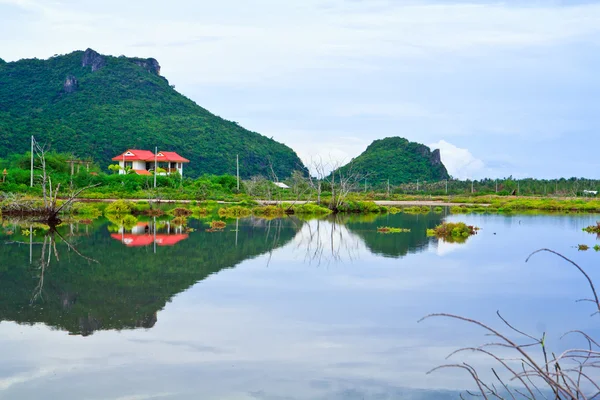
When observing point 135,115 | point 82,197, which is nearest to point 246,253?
point 82,197

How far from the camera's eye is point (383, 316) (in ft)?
30.8

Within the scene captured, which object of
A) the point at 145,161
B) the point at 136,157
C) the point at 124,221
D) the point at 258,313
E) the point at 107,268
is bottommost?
the point at 258,313

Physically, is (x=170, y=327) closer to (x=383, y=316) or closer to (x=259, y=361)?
(x=259, y=361)

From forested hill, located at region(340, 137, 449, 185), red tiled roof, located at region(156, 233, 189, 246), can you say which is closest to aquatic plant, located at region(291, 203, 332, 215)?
red tiled roof, located at region(156, 233, 189, 246)

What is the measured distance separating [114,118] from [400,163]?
40.1m

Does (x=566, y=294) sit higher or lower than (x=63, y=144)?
lower

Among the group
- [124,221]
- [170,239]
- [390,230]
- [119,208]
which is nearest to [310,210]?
[119,208]

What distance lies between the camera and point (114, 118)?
243 feet

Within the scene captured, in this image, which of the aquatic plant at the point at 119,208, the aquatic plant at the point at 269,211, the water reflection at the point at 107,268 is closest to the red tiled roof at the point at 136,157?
the aquatic plant at the point at 269,211

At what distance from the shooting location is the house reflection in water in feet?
57.6

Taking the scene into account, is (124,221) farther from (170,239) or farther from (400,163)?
(400,163)

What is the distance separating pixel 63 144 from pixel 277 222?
44638mm

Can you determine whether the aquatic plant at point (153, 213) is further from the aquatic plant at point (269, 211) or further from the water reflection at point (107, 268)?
the water reflection at point (107, 268)

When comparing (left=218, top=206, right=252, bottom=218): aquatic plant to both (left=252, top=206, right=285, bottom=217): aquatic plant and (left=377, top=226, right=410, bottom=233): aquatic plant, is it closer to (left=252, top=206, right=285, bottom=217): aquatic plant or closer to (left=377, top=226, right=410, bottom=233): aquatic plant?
(left=252, top=206, right=285, bottom=217): aquatic plant
